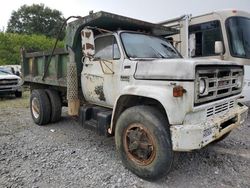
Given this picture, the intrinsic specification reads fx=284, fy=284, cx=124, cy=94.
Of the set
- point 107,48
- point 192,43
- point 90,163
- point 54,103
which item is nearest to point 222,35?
point 192,43

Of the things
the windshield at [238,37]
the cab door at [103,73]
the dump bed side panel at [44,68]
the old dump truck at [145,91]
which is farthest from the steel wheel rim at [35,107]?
the windshield at [238,37]

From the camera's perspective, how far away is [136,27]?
217 inches

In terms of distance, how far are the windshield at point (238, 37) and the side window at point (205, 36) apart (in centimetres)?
32

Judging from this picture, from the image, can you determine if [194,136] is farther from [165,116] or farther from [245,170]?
[245,170]

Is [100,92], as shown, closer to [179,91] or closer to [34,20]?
[179,91]

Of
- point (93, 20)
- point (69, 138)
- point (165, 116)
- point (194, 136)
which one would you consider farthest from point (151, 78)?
point (69, 138)

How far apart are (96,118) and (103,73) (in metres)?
0.83

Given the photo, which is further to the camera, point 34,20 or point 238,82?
point 34,20

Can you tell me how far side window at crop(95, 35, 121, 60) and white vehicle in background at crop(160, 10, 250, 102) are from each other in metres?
2.91

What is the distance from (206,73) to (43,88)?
4.94 meters

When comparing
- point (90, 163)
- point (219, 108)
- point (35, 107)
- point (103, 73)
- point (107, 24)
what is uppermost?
point (107, 24)

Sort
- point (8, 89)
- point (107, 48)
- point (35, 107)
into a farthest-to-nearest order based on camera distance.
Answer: point (8, 89)
point (35, 107)
point (107, 48)

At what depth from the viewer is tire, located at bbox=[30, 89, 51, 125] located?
6887mm

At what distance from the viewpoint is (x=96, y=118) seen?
516cm
